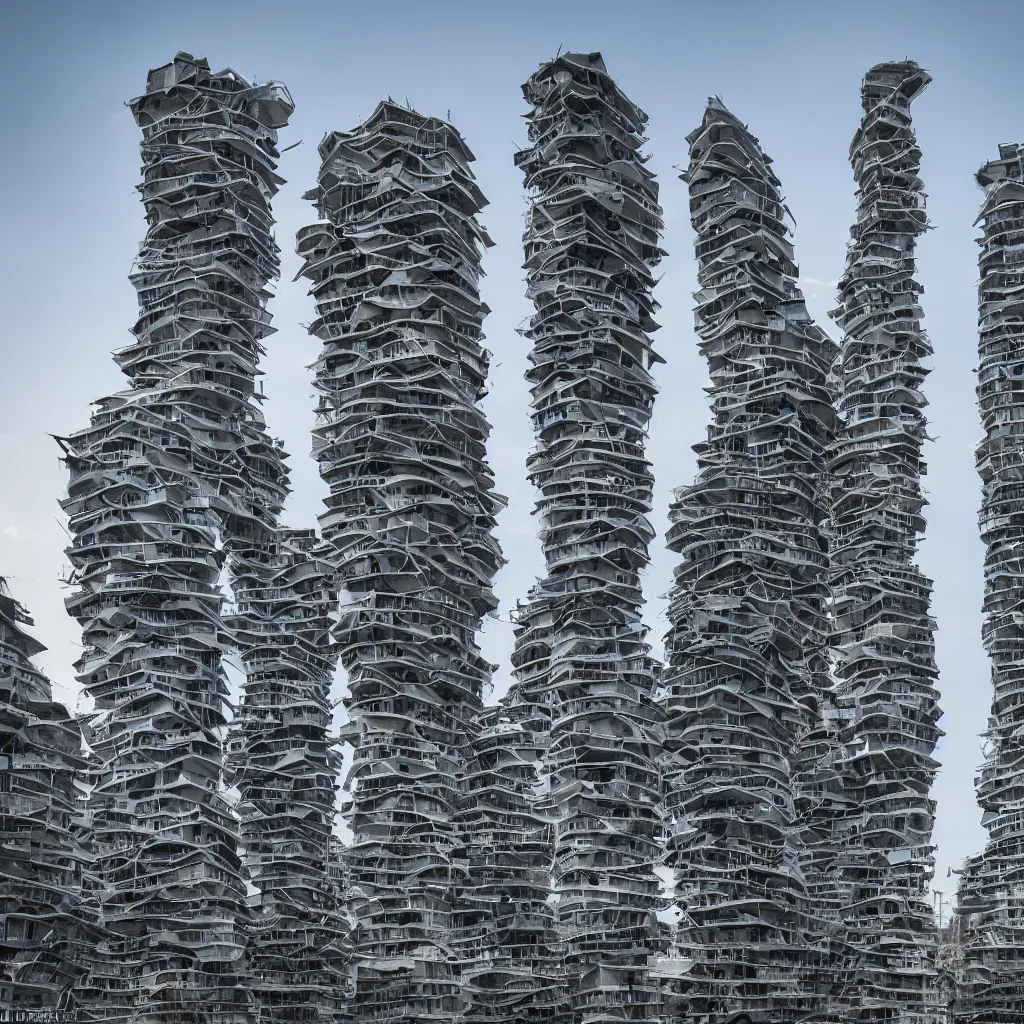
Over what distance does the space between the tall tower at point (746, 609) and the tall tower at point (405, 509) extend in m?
15.3

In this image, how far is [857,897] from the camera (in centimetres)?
16212

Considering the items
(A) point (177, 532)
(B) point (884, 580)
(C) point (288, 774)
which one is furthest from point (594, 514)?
(A) point (177, 532)

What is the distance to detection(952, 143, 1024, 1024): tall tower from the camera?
160 m

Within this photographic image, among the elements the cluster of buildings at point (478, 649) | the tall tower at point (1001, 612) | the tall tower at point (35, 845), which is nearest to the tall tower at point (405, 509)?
the cluster of buildings at point (478, 649)

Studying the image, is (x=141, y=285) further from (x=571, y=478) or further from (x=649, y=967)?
(x=649, y=967)

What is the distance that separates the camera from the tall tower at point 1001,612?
160375 millimetres

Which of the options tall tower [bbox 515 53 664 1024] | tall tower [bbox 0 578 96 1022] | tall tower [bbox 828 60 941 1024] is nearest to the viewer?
tall tower [bbox 0 578 96 1022]

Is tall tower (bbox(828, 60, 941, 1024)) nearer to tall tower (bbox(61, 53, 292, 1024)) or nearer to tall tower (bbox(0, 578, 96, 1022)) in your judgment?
tall tower (bbox(61, 53, 292, 1024))

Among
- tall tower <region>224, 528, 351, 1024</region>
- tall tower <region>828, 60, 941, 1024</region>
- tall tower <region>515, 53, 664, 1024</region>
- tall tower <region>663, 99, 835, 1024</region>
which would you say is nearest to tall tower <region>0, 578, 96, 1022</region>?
tall tower <region>224, 528, 351, 1024</region>

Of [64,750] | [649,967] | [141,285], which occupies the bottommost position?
[649,967]

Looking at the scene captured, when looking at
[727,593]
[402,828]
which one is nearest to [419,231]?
[727,593]

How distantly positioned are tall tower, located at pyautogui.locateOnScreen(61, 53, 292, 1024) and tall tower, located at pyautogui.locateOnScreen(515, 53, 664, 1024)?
66.5 feet

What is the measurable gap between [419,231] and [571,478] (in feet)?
70.6

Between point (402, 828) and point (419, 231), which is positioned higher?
point (419, 231)
